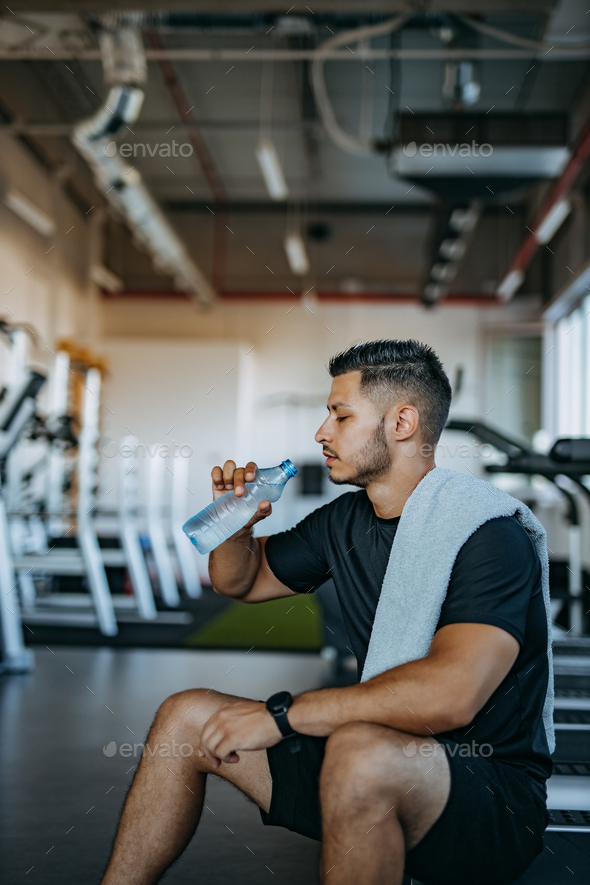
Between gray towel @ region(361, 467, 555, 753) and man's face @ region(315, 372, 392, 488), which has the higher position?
man's face @ region(315, 372, 392, 488)

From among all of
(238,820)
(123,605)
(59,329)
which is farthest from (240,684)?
(59,329)

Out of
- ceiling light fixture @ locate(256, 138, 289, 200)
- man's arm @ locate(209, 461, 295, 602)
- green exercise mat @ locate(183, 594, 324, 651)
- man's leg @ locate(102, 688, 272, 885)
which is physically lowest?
green exercise mat @ locate(183, 594, 324, 651)

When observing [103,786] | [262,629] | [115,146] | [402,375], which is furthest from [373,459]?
[115,146]

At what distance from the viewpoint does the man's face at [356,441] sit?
1.39 meters

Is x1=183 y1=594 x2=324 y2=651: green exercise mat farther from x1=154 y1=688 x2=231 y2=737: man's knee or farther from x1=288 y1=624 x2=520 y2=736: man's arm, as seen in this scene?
x1=288 y1=624 x2=520 y2=736: man's arm

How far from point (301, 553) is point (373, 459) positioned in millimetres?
284

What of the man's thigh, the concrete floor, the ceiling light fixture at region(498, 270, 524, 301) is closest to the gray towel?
the man's thigh

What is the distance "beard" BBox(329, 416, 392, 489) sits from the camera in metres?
1.39

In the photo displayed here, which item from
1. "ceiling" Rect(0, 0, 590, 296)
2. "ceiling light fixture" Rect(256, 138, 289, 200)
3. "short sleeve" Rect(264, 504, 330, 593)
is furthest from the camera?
"ceiling light fixture" Rect(256, 138, 289, 200)

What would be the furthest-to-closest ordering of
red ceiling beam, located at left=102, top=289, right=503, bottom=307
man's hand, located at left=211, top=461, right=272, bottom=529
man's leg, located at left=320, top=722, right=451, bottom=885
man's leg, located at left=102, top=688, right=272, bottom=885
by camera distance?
red ceiling beam, located at left=102, top=289, right=503, bottom=307
man's hand, located at left=211, top=461, right=272, bottom=529
man's leg, located at left=102, top=688, right=272, bottom=885
man's leg, located at left=320, top=722, right=451, bottom=885

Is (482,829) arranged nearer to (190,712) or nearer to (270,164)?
(190,712)

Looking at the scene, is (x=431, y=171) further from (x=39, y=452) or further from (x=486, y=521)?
(x=39, y=452)

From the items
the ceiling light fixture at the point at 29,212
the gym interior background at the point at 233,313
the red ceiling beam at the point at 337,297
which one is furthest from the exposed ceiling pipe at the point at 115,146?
the red ceiling beam at the point at 337,297

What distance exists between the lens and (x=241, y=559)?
4.91 feet
